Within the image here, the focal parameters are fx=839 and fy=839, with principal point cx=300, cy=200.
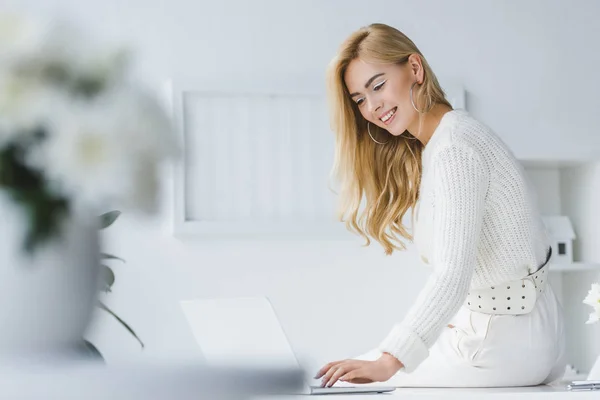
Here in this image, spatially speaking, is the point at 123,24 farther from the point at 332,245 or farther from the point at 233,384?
the point at 233,384

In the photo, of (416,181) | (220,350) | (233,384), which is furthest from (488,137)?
(233,384)

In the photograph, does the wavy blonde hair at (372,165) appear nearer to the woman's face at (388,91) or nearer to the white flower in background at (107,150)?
the woman's face at (388,91)

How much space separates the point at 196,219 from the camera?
3.19m

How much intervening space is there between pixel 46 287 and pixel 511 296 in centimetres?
134

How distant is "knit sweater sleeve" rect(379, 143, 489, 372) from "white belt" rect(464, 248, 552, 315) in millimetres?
169

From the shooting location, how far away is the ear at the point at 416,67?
183 cm

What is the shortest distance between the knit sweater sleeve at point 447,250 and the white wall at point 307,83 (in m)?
1.80

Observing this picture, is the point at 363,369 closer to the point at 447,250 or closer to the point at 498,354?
the point at 447,250

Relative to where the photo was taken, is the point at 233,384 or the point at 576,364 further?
the point at 576,364

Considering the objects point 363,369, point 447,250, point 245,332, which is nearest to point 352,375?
point 363,369

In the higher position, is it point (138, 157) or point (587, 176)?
point (138, 157)

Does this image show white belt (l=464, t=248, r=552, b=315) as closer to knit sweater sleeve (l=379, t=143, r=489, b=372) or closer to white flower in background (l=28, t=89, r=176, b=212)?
knit sweater sleeve (l=379, t=143, r=489, b=372)

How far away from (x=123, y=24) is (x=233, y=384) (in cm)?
307

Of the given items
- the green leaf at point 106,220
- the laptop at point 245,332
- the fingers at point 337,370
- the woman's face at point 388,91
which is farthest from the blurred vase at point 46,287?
the woman's face at point 388,91
